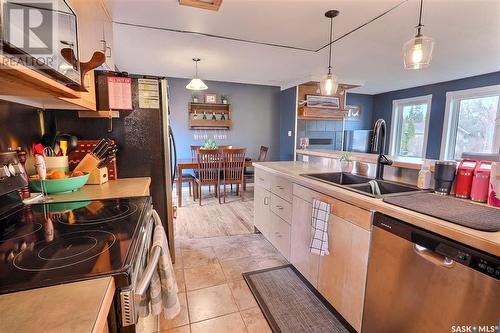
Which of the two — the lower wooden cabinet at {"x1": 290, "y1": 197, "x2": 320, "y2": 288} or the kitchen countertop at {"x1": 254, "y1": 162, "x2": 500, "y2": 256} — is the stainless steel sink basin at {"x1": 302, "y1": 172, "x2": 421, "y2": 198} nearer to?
the kitchen countertop at {"x1": 254, "y1": 162, "x2": 500, "y2": 256}

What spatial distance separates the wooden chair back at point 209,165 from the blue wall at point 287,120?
1852 millimetres

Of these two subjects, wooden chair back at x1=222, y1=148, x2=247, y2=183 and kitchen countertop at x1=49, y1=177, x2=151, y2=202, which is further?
wooden chair back at x1=222, y1=148, x2=247, y2=183

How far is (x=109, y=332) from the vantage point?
578 millimetres

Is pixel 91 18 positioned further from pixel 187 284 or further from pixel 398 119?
pixel 398 119

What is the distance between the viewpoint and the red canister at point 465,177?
1.22m

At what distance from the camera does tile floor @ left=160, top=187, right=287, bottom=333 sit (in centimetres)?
153

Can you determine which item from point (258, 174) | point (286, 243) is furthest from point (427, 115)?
point (286, 243)

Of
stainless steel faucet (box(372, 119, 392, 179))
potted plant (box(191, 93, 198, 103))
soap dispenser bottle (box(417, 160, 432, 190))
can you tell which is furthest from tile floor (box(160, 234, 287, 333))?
potted plant (box(191, 93, 198, 103))

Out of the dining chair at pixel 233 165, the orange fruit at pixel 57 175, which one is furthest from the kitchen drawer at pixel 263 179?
the orange fruit at pixel 57 175

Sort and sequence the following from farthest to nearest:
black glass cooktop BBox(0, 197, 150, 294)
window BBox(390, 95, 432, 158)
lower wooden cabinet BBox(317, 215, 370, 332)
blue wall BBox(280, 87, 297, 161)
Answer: window BBox(390, 95, 432, 158) < blue wall BBox(280, 87, 297, 161) < lower wooden cabinet BBox(317, 215, 370, 332) < black glass cooktop BBox(0, 197, 150, 294)

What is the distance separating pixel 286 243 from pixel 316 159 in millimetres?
1019

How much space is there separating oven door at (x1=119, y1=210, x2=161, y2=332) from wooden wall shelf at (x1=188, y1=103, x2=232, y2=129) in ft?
13.6

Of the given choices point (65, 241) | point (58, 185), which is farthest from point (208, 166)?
point (65, 241)

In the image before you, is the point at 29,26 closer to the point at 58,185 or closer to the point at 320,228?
the point at 58,185
